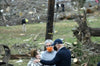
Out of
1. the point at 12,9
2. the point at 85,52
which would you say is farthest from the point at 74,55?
the point at 12,9

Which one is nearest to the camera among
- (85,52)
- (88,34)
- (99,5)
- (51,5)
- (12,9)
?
(85,52)

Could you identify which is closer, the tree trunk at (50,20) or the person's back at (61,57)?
the person's back at (61,57)

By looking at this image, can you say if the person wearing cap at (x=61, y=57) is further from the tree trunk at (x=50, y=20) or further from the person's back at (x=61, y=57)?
the tree trunk at (x=50, y=20)

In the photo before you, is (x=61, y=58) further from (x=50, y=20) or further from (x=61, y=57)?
(x=50, y=20)

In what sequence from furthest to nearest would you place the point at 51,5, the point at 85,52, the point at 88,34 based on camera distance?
the point at 51,5 < the point at 88,34 < the point at 85,52

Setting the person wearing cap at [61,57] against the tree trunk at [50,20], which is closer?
the person wearing cap at [61,57]

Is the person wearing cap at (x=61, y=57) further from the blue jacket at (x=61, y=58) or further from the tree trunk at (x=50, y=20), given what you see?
the tree trunk at (x=50, y=20)

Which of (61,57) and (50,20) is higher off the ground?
(61,57)

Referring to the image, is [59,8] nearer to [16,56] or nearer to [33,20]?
[33,20]

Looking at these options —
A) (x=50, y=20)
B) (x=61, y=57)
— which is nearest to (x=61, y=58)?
(x=61, y=57)

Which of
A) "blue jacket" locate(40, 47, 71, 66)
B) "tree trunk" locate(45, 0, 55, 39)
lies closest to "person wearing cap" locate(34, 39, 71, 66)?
"blue jacket" locate(40, 47, 71, 66)

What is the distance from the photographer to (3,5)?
35.2 metres

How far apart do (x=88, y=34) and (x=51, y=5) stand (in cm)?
252

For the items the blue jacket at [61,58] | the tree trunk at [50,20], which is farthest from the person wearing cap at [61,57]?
the tree trunk at [50,20]
